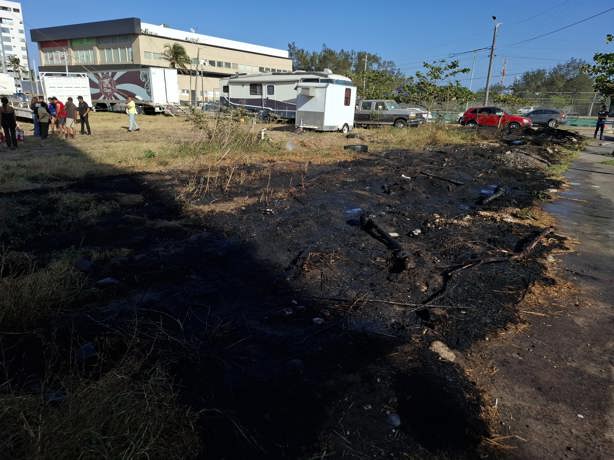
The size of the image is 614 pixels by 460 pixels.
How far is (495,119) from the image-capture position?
24.7 m

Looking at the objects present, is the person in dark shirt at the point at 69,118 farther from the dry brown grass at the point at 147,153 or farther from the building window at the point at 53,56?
the building window at the point at 53,56

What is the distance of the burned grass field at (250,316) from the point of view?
6.75ft

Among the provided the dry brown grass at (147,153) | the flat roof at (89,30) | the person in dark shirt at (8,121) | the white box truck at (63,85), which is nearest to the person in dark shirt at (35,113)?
the dry brown grass at (147,153)

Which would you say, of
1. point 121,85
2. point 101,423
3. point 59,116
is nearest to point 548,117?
point 59,116

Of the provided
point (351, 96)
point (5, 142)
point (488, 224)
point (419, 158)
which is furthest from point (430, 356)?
point (351, 96)

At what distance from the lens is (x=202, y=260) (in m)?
4.46

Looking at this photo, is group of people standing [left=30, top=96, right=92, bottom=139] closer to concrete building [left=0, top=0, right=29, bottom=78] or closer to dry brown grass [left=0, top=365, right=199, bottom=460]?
dry brown grass [left=0, top=365, right=199, bottom=460]

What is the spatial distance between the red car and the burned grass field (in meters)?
19.7

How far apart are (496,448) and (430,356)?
82 cm

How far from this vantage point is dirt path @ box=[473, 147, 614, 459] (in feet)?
7.25

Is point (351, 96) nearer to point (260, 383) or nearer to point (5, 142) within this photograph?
point (5, 142)

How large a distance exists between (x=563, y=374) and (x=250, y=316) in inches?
96.6

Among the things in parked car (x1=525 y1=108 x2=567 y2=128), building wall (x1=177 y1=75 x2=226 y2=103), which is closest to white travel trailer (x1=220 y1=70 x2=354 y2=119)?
parked car (x1=525 y1=108 x2=567 y2=128)

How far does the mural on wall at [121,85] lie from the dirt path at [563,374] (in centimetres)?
2963
